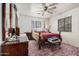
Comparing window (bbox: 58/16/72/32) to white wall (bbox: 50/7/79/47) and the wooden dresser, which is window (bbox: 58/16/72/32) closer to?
white wall (bbox: 50/7/79/47)

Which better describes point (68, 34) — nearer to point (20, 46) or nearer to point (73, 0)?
point (73, 0)

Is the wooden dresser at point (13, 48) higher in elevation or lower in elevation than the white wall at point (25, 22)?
lower

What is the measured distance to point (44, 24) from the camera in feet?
6.88

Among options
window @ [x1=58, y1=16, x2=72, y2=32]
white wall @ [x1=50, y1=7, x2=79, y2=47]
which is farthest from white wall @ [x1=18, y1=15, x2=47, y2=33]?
window @ [x1=58, y1=16, x2=72, y2=32]

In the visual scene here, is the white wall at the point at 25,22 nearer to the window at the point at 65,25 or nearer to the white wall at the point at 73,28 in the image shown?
the white wall at the point at 73,28

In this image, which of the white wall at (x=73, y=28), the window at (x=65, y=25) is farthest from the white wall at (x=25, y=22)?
the window at (x=65, y=25)

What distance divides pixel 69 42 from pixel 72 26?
53 cm

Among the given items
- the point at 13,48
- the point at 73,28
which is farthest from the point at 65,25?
the point at 13,48

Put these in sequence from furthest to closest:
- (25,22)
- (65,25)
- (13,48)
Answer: (65,25), (25,22), (13,48)

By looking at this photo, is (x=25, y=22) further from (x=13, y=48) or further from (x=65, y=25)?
(x=65, y=25)

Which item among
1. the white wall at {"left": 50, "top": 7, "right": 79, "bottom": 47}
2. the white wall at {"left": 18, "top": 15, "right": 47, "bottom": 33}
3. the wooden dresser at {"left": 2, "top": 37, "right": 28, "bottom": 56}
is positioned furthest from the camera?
the white wall at {"left": 50, "top": 7, "right": 79, "bottom": 47}

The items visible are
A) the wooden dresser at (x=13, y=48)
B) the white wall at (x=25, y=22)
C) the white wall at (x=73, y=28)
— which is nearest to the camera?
the wooden dresser at (x=13, y=48)

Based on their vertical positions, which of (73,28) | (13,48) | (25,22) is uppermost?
(25,22)

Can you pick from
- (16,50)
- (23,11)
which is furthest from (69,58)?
(23,11)
